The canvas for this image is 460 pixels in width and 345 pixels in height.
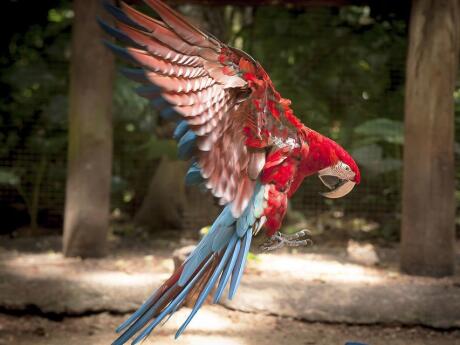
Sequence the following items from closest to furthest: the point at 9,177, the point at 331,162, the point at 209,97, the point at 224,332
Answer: the point at 209,97
the point at 331,162
the point at 224,332
the point at 9,177

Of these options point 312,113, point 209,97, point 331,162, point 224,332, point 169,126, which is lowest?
point 224,332

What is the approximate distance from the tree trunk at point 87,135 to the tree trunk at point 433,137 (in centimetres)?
165

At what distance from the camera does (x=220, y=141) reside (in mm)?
1726

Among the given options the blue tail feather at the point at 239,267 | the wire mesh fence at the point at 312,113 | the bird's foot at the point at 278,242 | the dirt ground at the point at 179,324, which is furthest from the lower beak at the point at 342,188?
the wire mesh fence at the point at 312,113

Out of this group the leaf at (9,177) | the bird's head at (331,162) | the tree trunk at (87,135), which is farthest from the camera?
the leaf at (9,177)

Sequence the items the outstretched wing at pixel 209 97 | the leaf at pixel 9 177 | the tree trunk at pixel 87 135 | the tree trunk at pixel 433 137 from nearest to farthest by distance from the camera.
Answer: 1. the outstretched wing at pixel 209 97
2. the tree trunk at pixel 433 137
3. the tree trunk at pixel 87 135
4. the leaf at pixel 9 177

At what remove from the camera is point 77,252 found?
143 inches

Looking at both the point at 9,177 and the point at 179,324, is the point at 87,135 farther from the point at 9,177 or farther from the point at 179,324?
the point at 179,324

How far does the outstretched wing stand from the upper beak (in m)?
0.19

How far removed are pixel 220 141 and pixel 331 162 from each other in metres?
0.36

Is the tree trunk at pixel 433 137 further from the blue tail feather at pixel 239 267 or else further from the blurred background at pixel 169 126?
the blue tail feather at pixel 239 267

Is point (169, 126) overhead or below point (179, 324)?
overhead

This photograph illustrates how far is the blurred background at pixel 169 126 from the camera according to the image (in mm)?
4453

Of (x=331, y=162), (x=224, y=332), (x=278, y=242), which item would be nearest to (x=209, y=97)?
(x=331, y=162)
